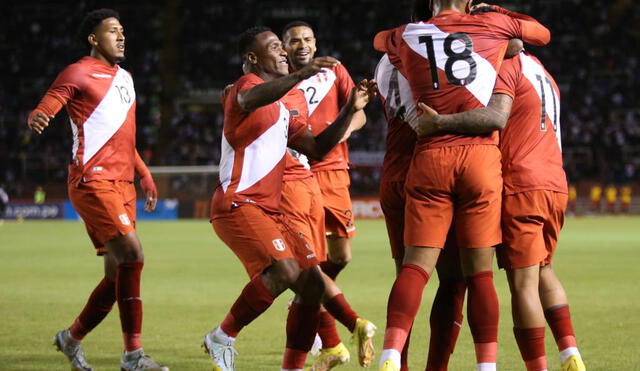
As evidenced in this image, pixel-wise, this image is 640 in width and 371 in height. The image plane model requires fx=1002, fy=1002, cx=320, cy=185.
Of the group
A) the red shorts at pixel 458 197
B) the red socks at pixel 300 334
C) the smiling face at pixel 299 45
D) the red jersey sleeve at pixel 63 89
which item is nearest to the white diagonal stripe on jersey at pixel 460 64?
the red shorts at pixel 458 197

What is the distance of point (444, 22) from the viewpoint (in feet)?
17.2

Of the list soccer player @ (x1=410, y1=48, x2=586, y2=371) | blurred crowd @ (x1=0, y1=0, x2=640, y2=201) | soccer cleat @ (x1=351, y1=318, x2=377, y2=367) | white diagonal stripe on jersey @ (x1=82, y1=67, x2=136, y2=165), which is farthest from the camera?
blurred crowd @ (x1=0, y1=0, x2=640, y2=201)

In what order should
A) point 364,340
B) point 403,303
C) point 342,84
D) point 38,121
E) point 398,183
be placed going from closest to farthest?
point 403,303 < point 398,183 < point 364,340 < point 38,121 < point 342,84

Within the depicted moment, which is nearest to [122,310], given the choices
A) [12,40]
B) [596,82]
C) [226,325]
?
[226,325]

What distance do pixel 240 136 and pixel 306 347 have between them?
1.30m

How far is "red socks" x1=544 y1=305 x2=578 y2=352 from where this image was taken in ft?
18.6

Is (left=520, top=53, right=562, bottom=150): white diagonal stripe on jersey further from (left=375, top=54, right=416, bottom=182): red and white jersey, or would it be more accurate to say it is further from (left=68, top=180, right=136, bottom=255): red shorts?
(left=68, top=180, right=136, bottom=255): red shorts

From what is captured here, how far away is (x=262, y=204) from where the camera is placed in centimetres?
594

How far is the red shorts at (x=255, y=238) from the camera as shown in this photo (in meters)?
5.79

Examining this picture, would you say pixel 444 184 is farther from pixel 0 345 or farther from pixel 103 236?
pixel 0 345

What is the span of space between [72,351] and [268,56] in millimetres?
2510

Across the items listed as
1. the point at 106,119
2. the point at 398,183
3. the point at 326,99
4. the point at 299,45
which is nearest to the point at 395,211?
the point at 398,183

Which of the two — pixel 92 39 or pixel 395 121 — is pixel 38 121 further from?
pixel 395 121

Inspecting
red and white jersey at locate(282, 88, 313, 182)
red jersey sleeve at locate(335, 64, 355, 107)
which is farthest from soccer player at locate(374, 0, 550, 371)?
red jersey sleeve at locate(335, 64, 355, 107)
